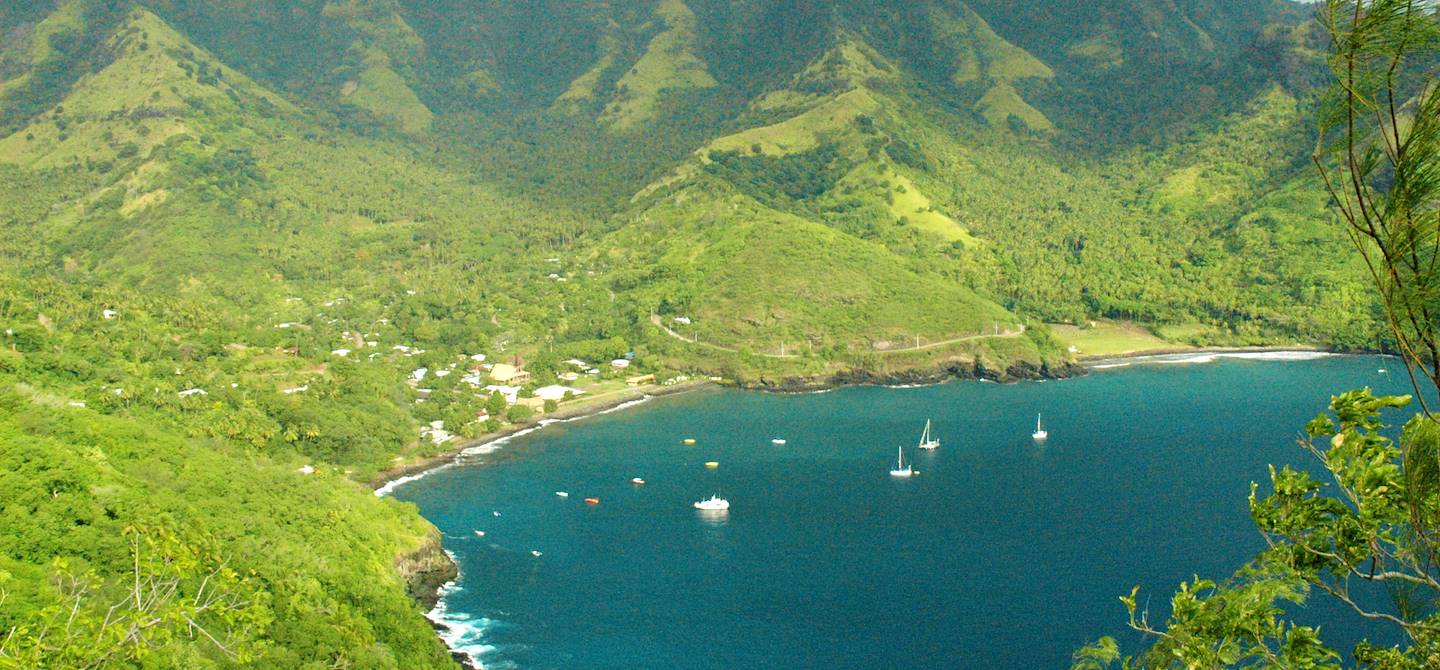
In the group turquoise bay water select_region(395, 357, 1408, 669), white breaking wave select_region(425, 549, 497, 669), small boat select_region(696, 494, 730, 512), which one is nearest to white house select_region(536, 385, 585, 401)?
turquoise bay water select_region(395, 357, 1408, 669)

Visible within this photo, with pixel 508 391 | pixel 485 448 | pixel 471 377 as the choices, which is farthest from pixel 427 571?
pixel 471 377

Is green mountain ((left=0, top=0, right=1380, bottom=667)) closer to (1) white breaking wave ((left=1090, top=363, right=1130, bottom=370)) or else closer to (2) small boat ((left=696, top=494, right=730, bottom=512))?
(1) white breaking wave ((left=1090, top=363, right=1130, bottom=370))

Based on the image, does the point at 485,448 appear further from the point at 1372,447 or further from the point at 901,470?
the point at 1372,447

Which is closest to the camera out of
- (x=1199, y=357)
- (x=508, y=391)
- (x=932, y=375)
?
(x=508, y=391)

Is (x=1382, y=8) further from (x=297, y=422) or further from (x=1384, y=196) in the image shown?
(x=297, y=422)

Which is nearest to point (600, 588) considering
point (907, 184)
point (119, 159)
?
point (907, 184)

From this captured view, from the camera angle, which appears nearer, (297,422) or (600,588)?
(600,588)
